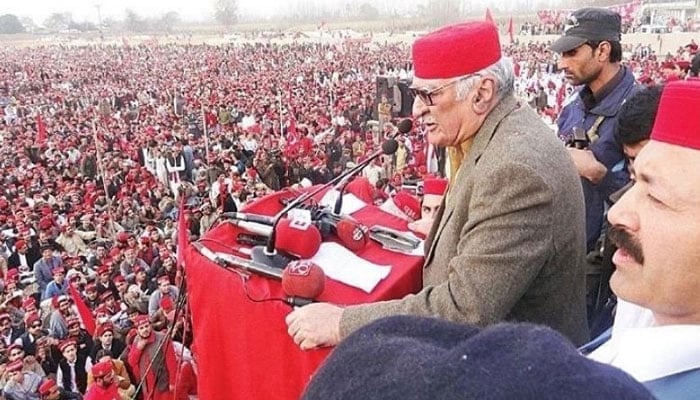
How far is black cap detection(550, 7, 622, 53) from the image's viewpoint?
265 centimetres

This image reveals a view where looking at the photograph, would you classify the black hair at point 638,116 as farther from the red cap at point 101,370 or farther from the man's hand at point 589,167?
the red cap at point 101,370

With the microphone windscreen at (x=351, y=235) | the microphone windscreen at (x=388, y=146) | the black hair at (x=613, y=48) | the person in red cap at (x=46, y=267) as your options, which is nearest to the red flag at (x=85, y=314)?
the person in red cap at (x=46, y=267)

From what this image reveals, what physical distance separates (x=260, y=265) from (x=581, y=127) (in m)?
1.64

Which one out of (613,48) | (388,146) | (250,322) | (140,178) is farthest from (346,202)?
(140,178)

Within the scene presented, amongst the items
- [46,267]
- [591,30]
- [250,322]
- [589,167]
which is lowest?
[46,267]

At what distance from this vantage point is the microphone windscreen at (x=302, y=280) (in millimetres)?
1590

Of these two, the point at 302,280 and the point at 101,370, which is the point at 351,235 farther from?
the point at 101,370

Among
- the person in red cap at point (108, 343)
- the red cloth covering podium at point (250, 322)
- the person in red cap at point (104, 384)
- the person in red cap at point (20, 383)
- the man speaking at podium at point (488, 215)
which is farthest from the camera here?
the person in red cap at point (108, 343)

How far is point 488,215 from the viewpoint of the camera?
1.47m

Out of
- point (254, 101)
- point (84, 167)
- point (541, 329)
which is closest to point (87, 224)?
point (84, 167)

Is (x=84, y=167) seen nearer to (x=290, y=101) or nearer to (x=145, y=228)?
(x=145, y=228)

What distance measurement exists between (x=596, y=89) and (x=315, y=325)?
5.97 ft

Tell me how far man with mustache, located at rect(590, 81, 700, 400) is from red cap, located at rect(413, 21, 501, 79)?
0.61m

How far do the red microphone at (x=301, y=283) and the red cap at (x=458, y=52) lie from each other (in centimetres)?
61
